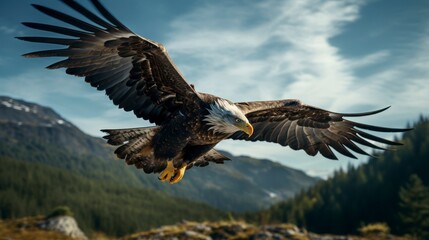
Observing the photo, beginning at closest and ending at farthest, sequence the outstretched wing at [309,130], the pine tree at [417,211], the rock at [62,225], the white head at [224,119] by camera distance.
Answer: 1. the white head at [224,119]
2. the outstretched wing at [309,130]
3. the rock at [62,225]
4. the pine tree at [417,211]

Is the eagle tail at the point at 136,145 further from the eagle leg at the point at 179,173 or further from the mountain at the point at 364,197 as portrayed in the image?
the mountain at the point at 364,197

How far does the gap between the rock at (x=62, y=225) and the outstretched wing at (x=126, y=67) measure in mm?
41681

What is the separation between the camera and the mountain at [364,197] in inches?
2896

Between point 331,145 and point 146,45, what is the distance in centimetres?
456

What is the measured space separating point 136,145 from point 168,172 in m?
0.73

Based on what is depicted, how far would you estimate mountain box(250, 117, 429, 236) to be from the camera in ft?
241

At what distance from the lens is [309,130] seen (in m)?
9.09

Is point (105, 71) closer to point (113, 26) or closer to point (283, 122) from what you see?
point (113, 26)

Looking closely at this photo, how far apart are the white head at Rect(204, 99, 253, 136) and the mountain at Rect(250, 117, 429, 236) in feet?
216

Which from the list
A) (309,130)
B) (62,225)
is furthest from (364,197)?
(309,130)

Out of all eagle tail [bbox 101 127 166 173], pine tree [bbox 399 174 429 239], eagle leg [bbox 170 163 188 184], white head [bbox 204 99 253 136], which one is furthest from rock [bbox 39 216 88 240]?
white head [bbox 204 99 253 136]

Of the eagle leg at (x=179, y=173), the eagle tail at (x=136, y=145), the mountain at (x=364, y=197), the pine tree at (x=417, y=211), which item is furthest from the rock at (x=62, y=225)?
the eagle leg at (x=179, y=173)

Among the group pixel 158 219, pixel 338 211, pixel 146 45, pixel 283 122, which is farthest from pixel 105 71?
pixel 158 219

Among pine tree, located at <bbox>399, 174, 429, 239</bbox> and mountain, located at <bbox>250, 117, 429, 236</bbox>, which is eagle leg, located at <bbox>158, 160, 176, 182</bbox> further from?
mountain, located at <bbox>250, 117, 429, 236</bbox>
